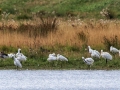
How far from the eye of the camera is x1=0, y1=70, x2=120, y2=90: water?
15.8 metres

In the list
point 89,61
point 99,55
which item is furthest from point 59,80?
point 99,55

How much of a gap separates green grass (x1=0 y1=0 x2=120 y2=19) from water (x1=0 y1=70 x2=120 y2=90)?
18.8 meters

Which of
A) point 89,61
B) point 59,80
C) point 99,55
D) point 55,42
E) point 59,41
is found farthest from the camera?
point 59,41

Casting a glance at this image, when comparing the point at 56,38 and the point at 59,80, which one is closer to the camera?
the point at 59,80

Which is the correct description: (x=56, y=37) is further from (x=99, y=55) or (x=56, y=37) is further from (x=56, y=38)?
(x=99, y=55)

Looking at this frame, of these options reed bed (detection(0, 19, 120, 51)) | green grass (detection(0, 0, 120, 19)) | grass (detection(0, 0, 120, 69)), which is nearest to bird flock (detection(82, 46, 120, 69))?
grass (detection(0, 0, 120, 69))

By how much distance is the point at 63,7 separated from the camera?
137ft

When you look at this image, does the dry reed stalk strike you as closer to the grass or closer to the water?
the grass

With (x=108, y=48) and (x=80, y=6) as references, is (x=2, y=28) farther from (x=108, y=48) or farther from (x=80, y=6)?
(x=80, y=6)

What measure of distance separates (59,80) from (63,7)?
25.1m

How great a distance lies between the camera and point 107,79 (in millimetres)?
17016

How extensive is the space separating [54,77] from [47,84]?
46.4 inches

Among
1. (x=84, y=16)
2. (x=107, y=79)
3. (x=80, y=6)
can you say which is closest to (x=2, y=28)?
(x=107, y=79)

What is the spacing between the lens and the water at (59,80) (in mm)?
15847
